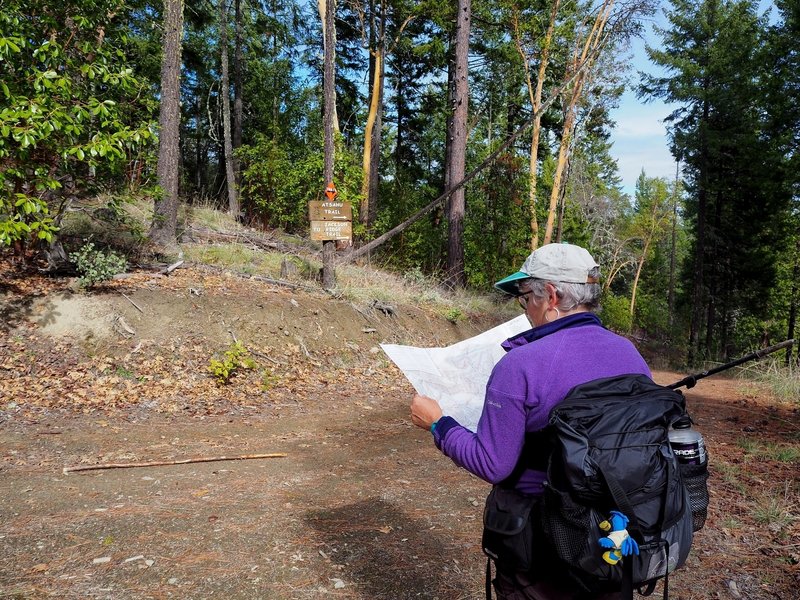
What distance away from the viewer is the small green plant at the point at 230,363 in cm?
735

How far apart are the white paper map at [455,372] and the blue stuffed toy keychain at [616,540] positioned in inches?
22.8

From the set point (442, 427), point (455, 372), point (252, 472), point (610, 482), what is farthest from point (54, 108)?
point (610, 482)

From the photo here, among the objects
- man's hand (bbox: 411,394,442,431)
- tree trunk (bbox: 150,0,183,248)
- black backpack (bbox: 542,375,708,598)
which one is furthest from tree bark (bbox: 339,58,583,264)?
black backpack (bbox: 542,375,708,598)

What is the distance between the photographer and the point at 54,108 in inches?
263

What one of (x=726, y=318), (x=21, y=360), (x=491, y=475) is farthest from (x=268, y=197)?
(x=726, y=318)

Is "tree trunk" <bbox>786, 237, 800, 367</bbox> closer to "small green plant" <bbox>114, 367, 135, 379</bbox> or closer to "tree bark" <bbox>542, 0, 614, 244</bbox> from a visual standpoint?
"tree bark" <bbox>542, 0, 614, 244</bbox>

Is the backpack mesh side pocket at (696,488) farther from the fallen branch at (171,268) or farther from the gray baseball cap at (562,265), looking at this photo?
the fallen branch at (171,268)

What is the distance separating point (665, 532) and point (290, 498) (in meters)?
3.39

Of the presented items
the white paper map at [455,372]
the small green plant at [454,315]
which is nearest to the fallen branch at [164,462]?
the white paper map at [455,372]

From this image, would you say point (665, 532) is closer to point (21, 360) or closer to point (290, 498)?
point (290, 498)

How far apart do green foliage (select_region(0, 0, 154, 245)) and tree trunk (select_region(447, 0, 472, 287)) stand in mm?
7825

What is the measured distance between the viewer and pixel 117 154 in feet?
23.3

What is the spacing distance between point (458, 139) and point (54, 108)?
30.8ft

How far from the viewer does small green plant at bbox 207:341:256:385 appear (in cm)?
735
